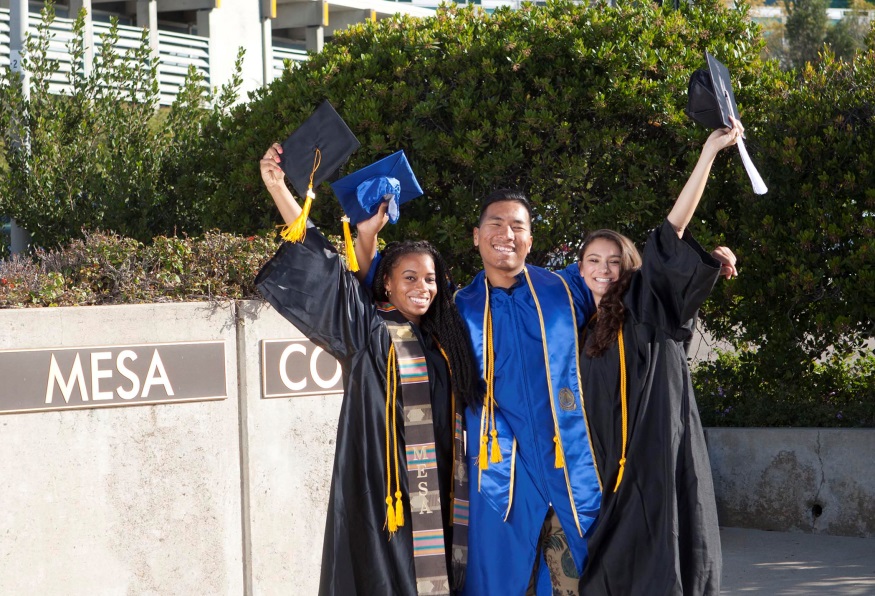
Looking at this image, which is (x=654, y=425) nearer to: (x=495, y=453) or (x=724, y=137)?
(x=495, y=453)

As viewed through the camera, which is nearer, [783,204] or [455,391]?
[455,391]

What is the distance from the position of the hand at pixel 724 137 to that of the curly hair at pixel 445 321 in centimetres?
99

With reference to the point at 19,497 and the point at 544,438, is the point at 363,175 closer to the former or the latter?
the point at 544,438

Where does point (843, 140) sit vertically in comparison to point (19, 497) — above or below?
above

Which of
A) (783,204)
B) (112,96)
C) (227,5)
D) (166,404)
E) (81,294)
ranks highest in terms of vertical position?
(227,5)

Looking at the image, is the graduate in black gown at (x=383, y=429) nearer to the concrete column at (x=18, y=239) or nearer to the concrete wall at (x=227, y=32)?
the concrete column at (x=18, y=239)

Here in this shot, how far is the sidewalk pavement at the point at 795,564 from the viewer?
5.23 meters

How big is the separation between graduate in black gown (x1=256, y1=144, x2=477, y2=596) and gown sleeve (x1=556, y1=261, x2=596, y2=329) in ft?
1.38

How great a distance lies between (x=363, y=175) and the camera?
381 centimetres

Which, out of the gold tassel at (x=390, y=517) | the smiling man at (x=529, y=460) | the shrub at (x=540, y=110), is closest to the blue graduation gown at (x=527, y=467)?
the smiling man at (x=529, y=460)

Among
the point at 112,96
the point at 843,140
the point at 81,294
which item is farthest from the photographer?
the point at 112,96

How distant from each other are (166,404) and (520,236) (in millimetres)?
1853

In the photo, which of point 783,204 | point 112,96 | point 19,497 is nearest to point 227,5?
point 112,96

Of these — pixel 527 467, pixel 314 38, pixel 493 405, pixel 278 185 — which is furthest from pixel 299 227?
pixel 314 38
